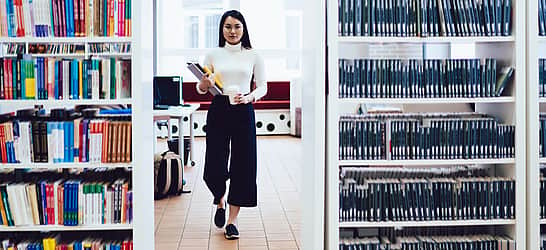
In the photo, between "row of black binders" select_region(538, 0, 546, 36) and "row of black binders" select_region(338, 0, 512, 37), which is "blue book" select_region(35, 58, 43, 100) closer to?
"row of black binders" select_region(338, 0, 512, 37)

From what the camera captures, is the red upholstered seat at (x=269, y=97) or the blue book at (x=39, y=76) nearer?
the blue book at (x=39, y=76)

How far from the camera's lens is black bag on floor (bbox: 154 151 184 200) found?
19.1ft

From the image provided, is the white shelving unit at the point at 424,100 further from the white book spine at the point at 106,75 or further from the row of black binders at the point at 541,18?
the white book spine at the point at 106,75

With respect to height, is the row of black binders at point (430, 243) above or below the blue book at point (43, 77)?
below

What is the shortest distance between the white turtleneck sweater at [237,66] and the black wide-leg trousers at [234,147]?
13 centimetres

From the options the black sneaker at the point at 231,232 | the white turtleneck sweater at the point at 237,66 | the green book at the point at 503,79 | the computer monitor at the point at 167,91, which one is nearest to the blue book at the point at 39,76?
the white turtleneck sweater at the point at 237,66

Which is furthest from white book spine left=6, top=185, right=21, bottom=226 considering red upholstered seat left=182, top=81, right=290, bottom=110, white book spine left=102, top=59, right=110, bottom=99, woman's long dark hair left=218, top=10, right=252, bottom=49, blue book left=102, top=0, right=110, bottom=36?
red upholstered seat left=182, top=81, right=290, bottom=110

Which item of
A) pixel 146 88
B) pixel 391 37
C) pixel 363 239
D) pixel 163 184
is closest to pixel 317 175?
pixel 363 239

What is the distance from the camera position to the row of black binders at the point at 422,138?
10.5 ft

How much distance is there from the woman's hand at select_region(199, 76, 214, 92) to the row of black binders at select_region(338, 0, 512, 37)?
4.36 ft

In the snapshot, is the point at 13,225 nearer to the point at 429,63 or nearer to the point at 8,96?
the point at 8,96

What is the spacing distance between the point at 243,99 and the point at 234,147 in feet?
1.24

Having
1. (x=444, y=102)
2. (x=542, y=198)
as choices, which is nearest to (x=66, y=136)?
(x=444, y=102)

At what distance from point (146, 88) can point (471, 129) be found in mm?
1708
